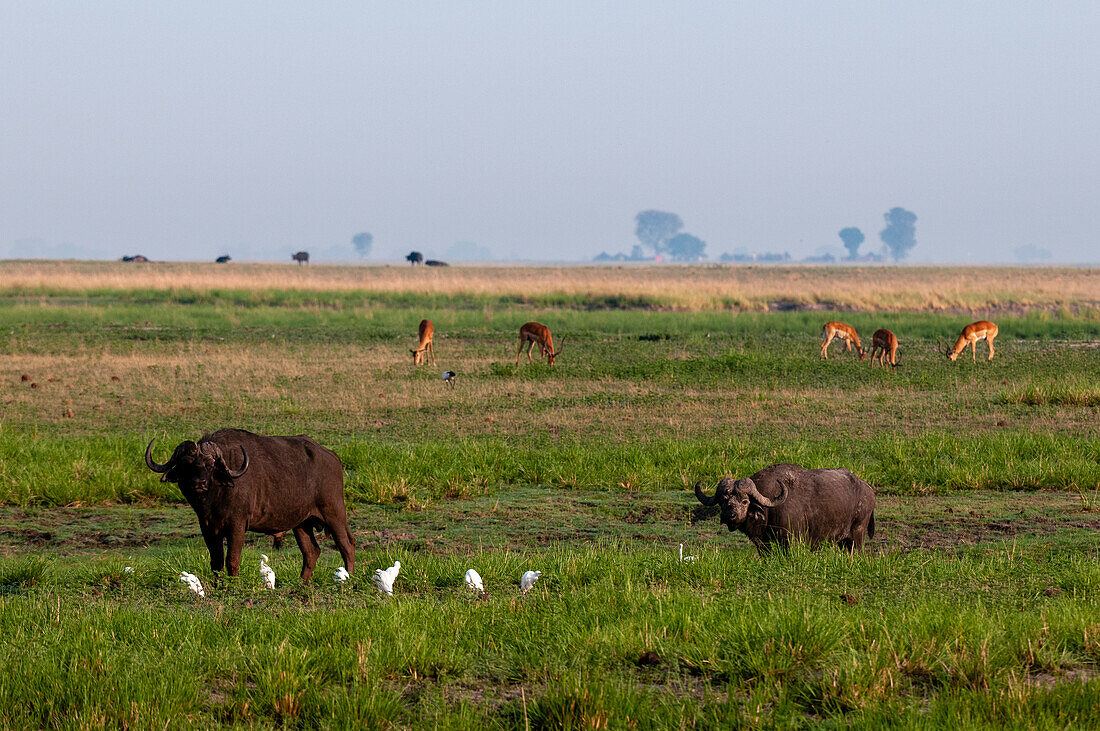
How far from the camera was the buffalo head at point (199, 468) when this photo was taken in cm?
744

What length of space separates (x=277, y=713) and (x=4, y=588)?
140 inches

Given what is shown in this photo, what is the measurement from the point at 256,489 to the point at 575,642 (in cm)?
284

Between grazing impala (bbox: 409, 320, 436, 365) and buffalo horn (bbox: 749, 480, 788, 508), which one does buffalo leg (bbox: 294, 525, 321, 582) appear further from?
grazing impala (bbox: 409, 320, 436, 365)

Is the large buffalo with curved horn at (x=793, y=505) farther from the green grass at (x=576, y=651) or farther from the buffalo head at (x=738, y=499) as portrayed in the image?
the green grass at (x=576, y=651)

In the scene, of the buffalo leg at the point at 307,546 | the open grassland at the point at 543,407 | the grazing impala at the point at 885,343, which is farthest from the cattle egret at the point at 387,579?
the grazing impala at the point at 885,343

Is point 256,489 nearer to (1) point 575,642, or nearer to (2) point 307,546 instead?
(2) point 307,546

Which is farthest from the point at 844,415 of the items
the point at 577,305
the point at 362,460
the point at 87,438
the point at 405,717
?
the point at 577,305

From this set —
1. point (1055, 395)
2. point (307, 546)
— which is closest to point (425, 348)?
point (1055, 395)

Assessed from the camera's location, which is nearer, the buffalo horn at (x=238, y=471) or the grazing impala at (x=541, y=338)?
the buffalo horn at (x=238, y=471)

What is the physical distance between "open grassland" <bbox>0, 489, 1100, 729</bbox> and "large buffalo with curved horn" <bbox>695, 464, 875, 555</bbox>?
0.32m

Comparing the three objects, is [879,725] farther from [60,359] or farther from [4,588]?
[60,359]

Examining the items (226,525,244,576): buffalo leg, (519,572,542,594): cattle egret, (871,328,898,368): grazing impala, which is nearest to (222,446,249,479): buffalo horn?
(226,525,244,576): buffalo leg

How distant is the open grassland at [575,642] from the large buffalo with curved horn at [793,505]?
322 mm

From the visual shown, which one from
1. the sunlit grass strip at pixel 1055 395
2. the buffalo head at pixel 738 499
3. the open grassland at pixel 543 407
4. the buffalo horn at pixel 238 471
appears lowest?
the open grassland at pixel 543 407
